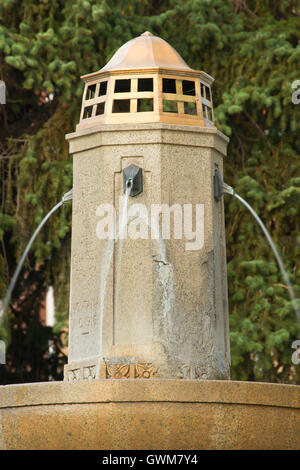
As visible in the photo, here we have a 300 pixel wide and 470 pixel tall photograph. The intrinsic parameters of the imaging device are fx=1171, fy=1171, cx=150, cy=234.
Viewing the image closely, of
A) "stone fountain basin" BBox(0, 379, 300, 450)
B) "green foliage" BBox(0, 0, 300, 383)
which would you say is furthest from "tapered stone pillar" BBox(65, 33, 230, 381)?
"green foliage" BBox(0, 0, 300, 383)

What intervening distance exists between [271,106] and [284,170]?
32.2 inches

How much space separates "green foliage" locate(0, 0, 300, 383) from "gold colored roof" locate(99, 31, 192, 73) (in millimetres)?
3839

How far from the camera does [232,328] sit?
1327cm

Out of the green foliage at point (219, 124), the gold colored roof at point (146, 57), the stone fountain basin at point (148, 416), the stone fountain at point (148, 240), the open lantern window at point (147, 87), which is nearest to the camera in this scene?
the stone fountain basin at point (148, 416)

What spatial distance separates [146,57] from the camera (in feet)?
31.7

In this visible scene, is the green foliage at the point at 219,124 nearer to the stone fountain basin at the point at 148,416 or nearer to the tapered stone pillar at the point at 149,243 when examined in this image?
the tapered stone pillar at the point at 149,243

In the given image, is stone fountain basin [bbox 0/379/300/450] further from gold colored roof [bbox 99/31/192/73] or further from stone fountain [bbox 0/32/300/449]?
gold colored roof [bbox 99/31/192/73]

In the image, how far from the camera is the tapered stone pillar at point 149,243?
900cm

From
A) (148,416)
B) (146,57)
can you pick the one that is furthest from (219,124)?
(148,416)

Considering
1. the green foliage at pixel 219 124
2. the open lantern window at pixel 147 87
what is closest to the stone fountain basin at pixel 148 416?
the open lantern window at pixel 147 87

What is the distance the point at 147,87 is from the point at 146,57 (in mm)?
292

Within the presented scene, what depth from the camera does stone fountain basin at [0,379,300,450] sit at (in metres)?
7.85

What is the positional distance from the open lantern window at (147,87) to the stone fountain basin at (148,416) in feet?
7.99

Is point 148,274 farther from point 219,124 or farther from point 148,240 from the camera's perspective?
point 219,124
